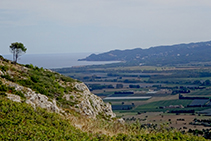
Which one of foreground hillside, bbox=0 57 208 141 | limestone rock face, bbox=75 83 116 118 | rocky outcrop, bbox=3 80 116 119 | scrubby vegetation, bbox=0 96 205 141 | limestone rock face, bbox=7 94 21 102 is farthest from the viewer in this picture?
limestone rock face, bbox=75 83 116 118

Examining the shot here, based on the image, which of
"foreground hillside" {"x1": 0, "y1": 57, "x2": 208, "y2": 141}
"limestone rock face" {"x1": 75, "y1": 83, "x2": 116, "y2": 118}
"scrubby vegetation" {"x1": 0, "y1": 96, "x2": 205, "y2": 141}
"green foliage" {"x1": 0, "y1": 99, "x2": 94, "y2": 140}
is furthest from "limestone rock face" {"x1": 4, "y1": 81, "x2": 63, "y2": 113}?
"limestone rock face" {"x1": 75, "y1": 83, "x2": 116, "y2": 118}

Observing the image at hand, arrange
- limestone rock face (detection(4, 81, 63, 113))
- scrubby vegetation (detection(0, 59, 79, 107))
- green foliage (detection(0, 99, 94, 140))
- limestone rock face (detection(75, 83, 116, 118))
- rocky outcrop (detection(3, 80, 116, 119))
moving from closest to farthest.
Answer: green foliage (detection(0, 99, 94, 140)) → limestone rock face (detection(4, 81, 63, 113)) → rocky outcrop (detection(3, 80, 116, 119)) → scrubby vegetation (detection(0, 59, 79, 107)) → limestone rock face (detection(75, 83, 116, 118))

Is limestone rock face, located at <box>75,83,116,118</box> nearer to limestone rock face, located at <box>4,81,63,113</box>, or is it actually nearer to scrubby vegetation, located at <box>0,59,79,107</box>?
scrubby vegetation, located at <box>0,59,79,107</box>

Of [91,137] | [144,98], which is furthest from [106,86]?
[91,137]

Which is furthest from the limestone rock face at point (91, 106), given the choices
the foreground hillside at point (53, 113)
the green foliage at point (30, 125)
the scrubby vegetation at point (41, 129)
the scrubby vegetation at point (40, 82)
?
the green foliage at point (30, 125)

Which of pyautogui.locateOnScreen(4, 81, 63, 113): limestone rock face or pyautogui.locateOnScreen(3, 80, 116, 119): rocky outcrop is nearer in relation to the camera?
pyautogui.locateOnScreen(4, 81, 63, 113): limestone rock face

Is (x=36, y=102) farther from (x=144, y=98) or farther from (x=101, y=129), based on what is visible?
(x=144, y=98)

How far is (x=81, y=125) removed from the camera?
22156 mm

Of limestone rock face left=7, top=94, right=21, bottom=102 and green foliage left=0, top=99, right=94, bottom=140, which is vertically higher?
limestone rock face left=7, top=94, right=21, bottom=102

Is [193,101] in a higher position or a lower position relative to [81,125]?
lower

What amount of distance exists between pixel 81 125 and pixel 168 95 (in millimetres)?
109928

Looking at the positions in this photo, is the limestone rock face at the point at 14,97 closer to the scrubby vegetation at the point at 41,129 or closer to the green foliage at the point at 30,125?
the scrubby vegetation at the point at 41,129

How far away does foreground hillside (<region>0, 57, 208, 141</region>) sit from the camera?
17.7 metres

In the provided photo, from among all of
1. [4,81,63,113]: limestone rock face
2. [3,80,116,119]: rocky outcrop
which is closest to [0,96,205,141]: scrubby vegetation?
[4,81,63,113]: limestone rock face
